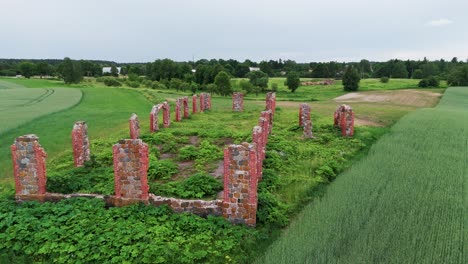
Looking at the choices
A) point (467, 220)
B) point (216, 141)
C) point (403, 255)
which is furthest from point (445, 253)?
point (216, 141)

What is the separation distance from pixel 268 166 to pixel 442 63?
5112 inches

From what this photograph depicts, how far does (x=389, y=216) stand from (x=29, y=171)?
10.4 metres

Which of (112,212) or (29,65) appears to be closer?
(112,212)

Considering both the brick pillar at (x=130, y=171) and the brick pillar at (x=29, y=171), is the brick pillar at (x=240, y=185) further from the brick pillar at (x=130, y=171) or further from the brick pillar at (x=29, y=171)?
the brick pillar at (x=29, y=171)

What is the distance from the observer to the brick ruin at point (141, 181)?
33.3ft

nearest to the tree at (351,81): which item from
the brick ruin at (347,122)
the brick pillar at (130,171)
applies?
the brick ruin at (347,122)

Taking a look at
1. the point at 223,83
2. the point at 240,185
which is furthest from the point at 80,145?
the point at 223,83

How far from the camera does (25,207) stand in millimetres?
10641

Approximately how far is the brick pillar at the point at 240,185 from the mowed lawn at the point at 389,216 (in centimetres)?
121

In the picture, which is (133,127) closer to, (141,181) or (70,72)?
(141,181)

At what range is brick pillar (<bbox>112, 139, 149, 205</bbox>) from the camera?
10.8 metres

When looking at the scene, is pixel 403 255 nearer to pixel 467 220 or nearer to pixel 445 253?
pixel 445 253

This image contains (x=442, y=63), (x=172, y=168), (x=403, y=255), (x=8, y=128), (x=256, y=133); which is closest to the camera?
(x=403, y=255)

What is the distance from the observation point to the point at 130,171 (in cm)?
1086
